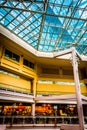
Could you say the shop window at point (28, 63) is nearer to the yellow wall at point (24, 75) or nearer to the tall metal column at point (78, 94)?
the yellow wall at point (24, 75)

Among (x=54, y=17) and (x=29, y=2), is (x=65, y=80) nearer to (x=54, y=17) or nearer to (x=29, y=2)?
(x=54, y=17)

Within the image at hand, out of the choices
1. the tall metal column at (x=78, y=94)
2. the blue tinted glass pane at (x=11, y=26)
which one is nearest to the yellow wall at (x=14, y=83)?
the blue tinted glass pane at (x=11, y=26)

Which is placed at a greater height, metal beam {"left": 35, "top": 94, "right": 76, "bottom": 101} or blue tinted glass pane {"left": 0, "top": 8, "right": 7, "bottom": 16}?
blue tinted glass pane {"left": 0, "top": 8, "right": 7, "bottom": 16}

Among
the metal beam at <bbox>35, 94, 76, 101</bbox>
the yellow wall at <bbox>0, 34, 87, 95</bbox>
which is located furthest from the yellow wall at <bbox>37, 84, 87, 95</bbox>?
the metal beam at <bbox>35, 94, 76, 101</bbox>

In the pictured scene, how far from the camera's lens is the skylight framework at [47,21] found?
15445 millimetres

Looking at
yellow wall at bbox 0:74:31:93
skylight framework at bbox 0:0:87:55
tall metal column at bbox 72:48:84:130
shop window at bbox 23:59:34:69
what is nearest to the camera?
tall metal column at bbox 72:48:84:130

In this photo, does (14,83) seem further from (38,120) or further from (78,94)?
(78,94)

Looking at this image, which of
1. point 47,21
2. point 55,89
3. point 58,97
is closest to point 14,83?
point 58,97

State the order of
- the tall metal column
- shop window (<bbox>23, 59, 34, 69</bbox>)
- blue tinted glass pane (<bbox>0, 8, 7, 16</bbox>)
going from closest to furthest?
the tall metal column → blue tinted glass pane (<bbox>0, 8, 7, 16</bbox>) → shop window (<bbox>23, 59, 34, 69</bbox>)

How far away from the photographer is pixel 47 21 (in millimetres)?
18250

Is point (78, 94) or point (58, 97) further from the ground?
point (78, 94)

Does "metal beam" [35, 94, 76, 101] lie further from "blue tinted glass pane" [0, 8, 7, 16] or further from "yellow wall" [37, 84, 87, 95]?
"blue tinted glass pane" [0, 8, 7, 16]

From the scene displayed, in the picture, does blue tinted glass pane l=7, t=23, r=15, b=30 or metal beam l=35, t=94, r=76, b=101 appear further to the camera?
blue tinted glass pane l=7, t=23, r=15, b=30

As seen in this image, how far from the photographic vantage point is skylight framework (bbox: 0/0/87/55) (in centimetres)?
1545
